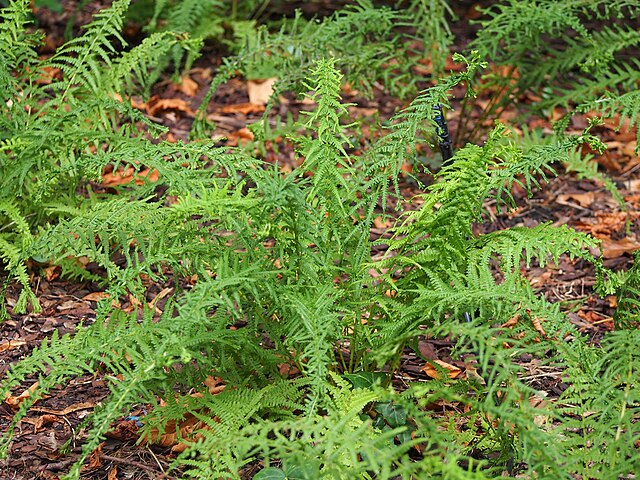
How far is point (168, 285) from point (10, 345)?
0.62m

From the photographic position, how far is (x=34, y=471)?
2322 millimetres

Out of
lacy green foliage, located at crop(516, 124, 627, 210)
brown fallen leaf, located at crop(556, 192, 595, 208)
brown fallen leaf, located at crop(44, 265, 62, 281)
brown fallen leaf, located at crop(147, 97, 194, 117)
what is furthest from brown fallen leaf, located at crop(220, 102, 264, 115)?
brown fallen leaf, located at crop(556, 192, 595, 208)

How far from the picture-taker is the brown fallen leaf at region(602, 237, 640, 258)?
332cm

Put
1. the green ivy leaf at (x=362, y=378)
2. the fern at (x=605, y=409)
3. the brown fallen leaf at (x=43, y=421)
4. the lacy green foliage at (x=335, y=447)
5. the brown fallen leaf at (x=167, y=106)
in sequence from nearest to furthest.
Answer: the lacy green foliage at (x=335, y=447)
the fern at (x=605, y=409)
the green ivy leaf at (x=362, y=378)
the brown fallen leaf at (x=43, y=421)
the brown fallen leaf at (x=167, y=106)

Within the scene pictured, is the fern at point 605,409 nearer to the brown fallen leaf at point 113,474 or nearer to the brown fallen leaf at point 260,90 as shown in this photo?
the brown fallen leaf at point 113,474

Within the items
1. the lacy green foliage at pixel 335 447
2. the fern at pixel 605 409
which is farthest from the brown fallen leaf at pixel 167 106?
the fern at pixel 605 409

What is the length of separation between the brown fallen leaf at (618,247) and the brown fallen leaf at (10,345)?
2251 millimetres

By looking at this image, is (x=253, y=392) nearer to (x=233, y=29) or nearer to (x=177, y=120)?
(x=177, y=120)

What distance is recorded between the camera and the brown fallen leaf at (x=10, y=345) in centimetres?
277

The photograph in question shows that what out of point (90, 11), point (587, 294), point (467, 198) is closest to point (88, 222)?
point (467, 198)

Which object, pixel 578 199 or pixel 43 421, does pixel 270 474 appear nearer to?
pixel 43 421

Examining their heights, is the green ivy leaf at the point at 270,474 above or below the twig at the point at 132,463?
above

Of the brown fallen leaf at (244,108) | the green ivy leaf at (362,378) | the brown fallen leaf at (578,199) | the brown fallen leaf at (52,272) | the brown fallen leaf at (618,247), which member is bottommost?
the brown fallen leaf at (52,272)

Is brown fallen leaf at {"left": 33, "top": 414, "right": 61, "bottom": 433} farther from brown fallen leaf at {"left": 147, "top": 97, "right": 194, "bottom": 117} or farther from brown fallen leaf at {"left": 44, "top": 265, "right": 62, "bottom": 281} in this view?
→ brown fallen leaf at {"left": 147, "top": 97, "right": 194, "bottom": 117}
